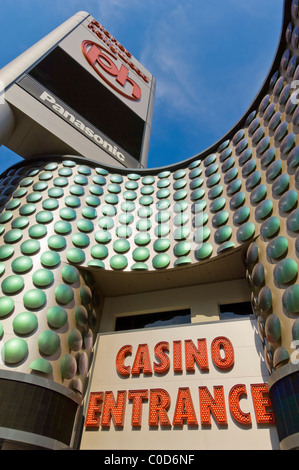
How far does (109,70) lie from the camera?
105ft

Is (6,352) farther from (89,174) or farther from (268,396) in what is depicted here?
(89,174)

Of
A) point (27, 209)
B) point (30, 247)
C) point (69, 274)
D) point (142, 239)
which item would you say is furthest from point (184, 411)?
point (27, 209)

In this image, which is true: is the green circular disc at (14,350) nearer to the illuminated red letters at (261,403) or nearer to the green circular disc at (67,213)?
the green circular disc at (67,213)

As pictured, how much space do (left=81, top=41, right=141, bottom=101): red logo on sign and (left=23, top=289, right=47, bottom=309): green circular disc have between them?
2383cm

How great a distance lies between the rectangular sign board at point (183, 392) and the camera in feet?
40.1

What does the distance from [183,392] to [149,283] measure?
6.30m

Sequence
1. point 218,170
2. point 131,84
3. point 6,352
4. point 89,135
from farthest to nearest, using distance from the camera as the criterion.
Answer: point 131,84 < point 89,135 < point 218,170 < point 6,352

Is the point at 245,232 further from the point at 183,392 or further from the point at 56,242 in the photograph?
the point at 56,242

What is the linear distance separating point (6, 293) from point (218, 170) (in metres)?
14.2

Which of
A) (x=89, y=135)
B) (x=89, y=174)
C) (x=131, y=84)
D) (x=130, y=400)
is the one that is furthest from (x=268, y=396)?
(x=131, y=84)

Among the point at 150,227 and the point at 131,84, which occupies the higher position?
the point at 131,84

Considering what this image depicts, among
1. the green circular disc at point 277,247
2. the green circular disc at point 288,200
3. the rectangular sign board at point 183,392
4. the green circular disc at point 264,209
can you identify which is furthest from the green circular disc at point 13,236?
the green circular disc at point 288,200

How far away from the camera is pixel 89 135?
2483 cm

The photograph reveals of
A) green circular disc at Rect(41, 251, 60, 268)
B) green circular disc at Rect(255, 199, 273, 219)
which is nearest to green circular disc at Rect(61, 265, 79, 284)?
green circular disc at Rect(41, 251, 60, 268)
